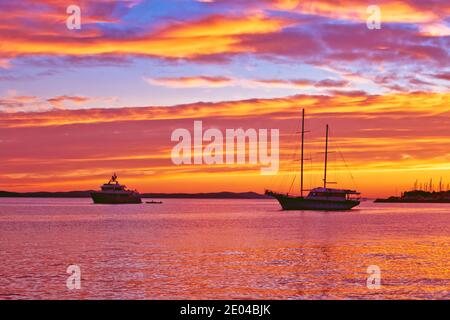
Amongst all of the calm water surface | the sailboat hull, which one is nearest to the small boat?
the sailboat hull

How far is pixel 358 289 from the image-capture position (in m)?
27.3

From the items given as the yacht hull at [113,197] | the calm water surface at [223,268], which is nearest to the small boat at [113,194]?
the yacht hull at [113,197]

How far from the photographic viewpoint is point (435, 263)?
3759cm

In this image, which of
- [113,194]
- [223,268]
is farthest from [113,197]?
[223,268]

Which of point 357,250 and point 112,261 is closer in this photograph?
point 112,261

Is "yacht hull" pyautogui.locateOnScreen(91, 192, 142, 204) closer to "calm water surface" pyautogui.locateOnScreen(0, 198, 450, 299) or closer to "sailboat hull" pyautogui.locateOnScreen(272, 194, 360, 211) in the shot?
"sailboat hull" pyautogui.locateOnScreen(272, 194, 360, 211)

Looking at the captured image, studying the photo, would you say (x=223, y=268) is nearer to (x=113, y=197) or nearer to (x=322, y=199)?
(x=322, y=199)

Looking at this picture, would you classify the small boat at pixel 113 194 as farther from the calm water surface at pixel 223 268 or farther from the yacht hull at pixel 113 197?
the calm water surface at pixel 223 268

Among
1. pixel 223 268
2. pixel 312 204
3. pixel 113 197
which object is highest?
pixel 113 197
